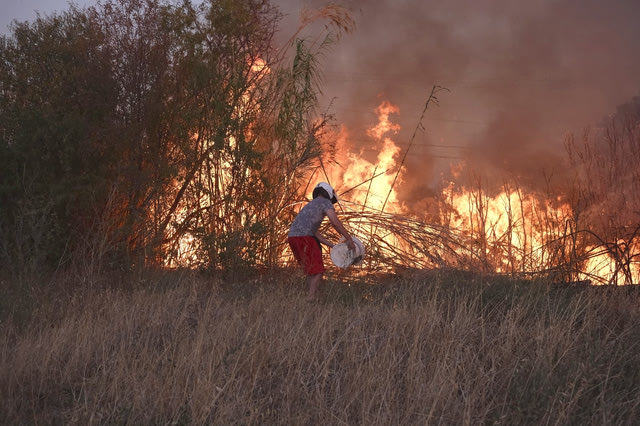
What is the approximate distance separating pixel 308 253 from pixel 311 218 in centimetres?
43

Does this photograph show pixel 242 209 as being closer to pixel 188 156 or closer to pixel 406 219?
pixel 188 156

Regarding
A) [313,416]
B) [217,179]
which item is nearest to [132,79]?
[217,179]

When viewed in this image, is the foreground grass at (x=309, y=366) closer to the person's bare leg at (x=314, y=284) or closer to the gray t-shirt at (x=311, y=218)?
the person's bare leg at (x=314, y=284)

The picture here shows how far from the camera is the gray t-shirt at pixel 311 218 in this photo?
7.68 meters

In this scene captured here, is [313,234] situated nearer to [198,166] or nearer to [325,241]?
[325,241]

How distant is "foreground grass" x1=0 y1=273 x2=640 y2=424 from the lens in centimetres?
375

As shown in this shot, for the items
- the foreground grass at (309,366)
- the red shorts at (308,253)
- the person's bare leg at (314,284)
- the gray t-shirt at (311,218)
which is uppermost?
the gray t-shirt at (311,218)

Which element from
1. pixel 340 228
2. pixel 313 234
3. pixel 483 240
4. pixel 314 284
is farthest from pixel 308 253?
pixel 483 240

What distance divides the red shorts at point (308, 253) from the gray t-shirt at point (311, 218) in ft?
0.24

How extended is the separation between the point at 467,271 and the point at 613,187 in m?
2.68

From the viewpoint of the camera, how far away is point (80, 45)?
905 cm

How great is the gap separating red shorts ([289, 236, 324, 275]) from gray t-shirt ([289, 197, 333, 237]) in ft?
0.24

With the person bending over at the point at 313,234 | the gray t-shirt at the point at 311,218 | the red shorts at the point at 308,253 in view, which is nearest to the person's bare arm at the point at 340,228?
the person bending over at the point at 313,234

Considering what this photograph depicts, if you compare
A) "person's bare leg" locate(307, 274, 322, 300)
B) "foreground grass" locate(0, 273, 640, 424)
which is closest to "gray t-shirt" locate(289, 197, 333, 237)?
"person's bare leg" locate(307, 274, 322, 300)
